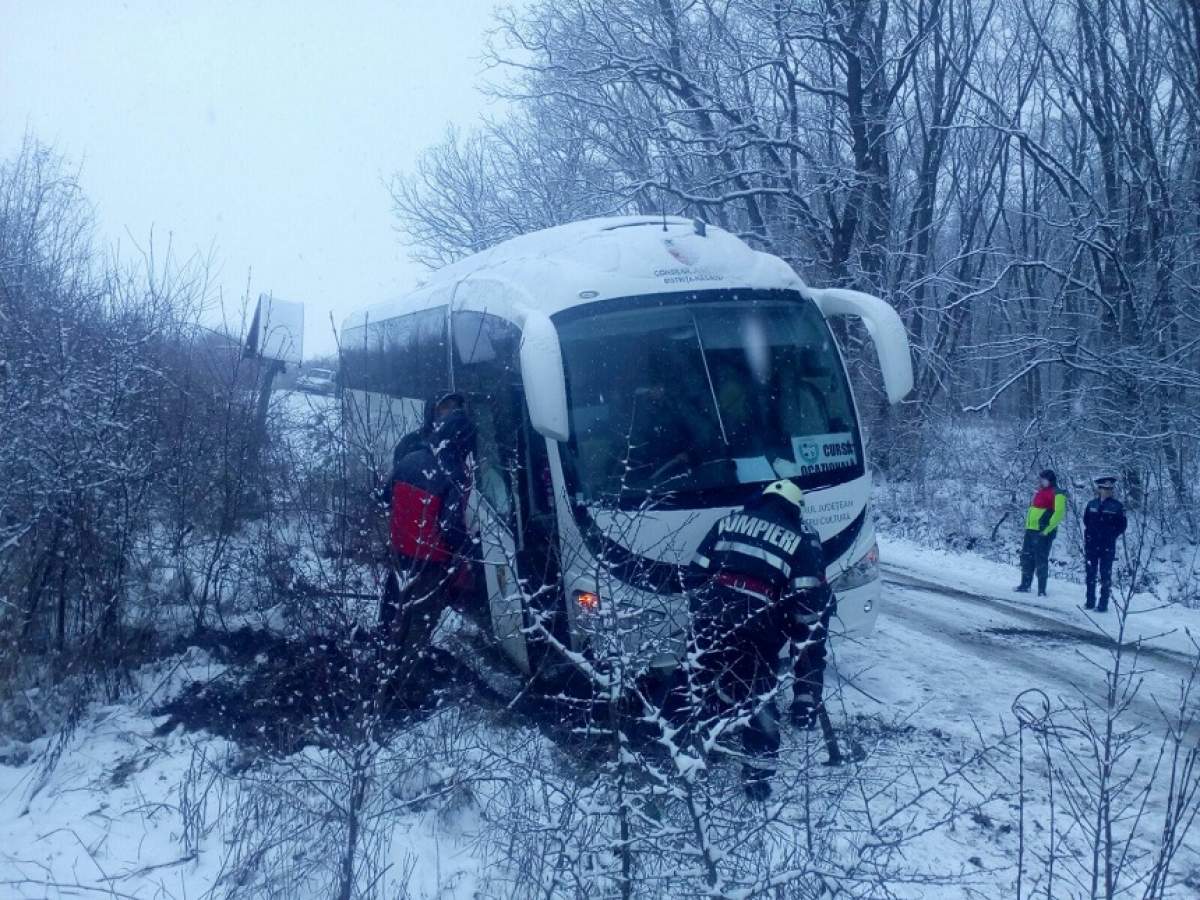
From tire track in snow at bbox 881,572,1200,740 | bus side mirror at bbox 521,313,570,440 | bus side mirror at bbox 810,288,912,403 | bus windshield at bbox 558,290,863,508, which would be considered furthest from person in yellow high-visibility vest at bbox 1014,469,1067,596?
bus side mirror at bbox 521,313,570,440

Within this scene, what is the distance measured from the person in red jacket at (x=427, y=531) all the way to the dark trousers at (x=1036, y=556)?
788 cm

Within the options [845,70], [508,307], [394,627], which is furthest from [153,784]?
[845,70]

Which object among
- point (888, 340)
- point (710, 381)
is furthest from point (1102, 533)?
point (710, 381)

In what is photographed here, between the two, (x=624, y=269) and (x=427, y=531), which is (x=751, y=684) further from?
(x=624, y=269)

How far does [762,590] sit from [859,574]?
179cm

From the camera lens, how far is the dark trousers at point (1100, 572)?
404 inches

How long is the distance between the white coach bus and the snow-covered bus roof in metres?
0.02

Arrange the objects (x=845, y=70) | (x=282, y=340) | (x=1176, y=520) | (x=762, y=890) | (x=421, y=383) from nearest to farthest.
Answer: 1. (x=762, y=890)
2. (x=282, y=340)
3. (x=421, y=383)
4. (x=1176, y=520)
5. (x=845, y=70)

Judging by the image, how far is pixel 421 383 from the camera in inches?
373

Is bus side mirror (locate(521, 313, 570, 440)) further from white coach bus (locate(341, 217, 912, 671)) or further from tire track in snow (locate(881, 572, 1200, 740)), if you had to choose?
tire track in snow (locate(881, 572, 1200, 740))

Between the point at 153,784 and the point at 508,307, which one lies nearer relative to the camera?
the point at 153,784

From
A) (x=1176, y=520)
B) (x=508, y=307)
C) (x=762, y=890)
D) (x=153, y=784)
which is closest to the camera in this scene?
(x=762, y=890)

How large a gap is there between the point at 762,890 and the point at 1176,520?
14332 millimetres

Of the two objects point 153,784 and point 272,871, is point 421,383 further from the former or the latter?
point 272,871
